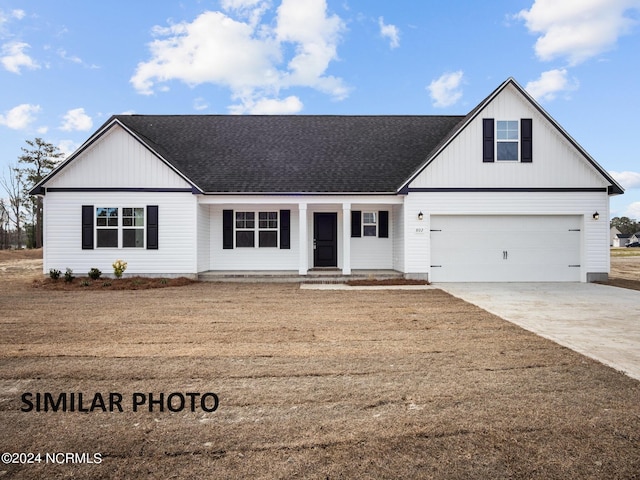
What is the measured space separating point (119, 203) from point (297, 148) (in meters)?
7.30

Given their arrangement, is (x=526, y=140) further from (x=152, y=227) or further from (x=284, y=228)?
(x=152, y=227)

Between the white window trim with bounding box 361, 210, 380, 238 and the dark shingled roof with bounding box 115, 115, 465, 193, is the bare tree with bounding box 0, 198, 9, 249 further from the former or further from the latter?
the white window trim with bounding box 361, 210, 380, 238

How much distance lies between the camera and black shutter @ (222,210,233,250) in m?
14.5

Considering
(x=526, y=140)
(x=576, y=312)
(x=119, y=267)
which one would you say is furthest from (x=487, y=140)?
(x=119, y=267)

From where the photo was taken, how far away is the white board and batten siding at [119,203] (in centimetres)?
1318

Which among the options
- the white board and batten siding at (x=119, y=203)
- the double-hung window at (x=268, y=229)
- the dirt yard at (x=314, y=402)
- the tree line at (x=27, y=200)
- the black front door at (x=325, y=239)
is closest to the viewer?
the dirt yard at (x=314, y=402)

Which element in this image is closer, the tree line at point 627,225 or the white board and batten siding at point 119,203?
the white board and batten siding at point 119,203

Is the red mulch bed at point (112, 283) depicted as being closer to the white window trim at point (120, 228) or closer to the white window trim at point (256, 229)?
the white window trim at point (120, 228)

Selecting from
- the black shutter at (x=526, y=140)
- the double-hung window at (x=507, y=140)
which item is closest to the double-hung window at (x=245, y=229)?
the double-hung window at (x=507, y=140)

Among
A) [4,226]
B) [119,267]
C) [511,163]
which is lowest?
[119,267]

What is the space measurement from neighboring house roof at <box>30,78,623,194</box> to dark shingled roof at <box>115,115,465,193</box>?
0.12 feet

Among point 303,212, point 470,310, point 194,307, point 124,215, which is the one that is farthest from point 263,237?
point 470,310

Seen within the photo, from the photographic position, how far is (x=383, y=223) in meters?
14.8

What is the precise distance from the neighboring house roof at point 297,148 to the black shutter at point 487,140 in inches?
22.9
